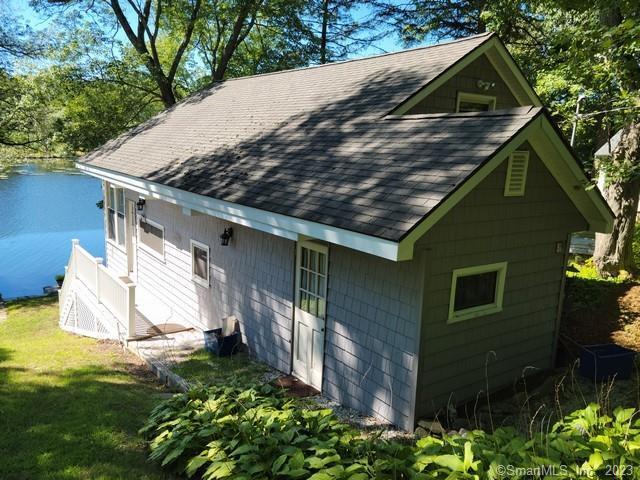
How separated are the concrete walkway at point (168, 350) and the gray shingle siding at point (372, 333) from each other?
7.65ft

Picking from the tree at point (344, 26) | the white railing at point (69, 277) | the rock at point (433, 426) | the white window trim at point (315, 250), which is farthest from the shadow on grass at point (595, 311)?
the tree at point (344, 26)

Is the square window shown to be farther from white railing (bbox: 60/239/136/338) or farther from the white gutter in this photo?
white railing (bbox: 60/239/136/338)

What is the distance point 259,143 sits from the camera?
8.88m

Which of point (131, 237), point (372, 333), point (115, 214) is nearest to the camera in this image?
point (372, 333)

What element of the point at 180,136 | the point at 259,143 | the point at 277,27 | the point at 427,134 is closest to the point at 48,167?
the point at 277,27

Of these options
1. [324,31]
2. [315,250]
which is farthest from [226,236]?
[324,31]

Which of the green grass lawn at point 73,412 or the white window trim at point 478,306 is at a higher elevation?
the white window trim at point 478,306

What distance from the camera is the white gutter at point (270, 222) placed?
4902 mm

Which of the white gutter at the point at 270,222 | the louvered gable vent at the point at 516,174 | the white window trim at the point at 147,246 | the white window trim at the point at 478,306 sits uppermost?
the louvered gable vent at the point at 516,174

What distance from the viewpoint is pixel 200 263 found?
970cm

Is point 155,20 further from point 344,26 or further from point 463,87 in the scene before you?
point 463,87

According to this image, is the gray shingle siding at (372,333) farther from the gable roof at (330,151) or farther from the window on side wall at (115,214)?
the window on side wall at (115,214)

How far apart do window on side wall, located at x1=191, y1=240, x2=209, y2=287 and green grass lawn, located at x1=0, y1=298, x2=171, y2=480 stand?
1.98 metres

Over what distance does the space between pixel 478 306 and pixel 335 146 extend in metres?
3.13
